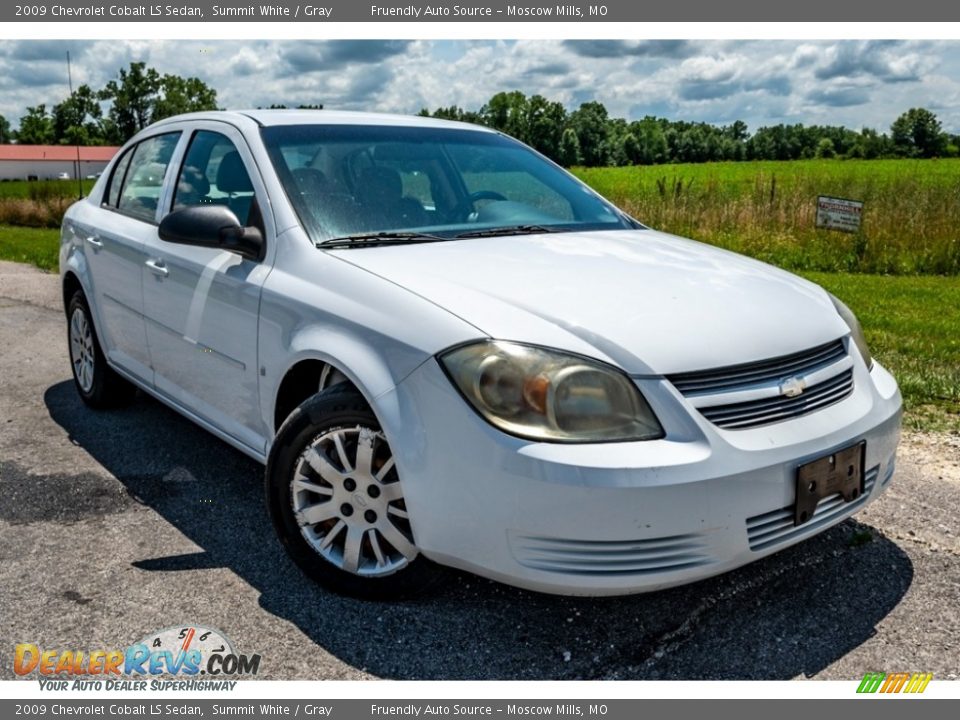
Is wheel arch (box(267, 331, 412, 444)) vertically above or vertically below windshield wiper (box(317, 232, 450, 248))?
below

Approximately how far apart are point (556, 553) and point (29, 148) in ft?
404

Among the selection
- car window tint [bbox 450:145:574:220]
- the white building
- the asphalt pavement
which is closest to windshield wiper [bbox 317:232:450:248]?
car window tint [bbox 450:145:574:220]

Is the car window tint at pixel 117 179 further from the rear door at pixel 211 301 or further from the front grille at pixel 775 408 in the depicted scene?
the front grille at pixel 775 408

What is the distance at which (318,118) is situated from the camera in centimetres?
410

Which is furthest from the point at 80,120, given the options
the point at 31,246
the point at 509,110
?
the point at 31,246

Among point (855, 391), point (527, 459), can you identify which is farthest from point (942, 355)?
point (527, 459)

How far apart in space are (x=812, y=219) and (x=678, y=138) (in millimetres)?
61504

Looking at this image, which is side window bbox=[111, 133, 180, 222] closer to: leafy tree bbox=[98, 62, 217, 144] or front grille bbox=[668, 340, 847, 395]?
front grille bbox=[668, 340, 847, 395]

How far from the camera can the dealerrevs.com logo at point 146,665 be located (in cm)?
266

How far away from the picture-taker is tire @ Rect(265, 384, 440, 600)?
290 centimetres

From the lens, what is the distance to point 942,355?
21.3 feet

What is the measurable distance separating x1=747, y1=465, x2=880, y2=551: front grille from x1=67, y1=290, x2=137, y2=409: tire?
152 inches

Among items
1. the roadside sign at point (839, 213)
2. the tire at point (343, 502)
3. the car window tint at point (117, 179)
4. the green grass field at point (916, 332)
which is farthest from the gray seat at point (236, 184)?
the roadside sign at point (839, 213)
